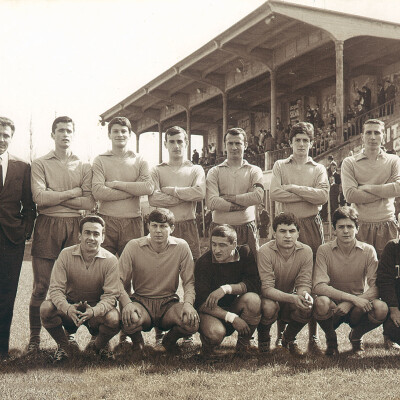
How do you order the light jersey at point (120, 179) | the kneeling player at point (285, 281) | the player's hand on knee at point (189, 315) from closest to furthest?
the player's hand on knee at point (189, 315) → the kneeling player at point (285, 281) → the light jersey at point (120, 179)

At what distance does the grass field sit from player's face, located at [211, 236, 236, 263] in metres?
0.83

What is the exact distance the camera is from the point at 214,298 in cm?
465

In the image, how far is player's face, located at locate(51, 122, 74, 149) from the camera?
512cm

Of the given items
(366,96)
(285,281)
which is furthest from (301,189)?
(366,96)

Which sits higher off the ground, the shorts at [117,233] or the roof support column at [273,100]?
the roof support column at [273,100]

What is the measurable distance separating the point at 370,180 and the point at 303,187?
69 centimetres

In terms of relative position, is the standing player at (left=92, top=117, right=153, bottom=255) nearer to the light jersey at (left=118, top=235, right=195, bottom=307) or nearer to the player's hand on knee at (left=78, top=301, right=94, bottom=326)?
the light jersey at (left=118, top=235, right=195, bottom=307)

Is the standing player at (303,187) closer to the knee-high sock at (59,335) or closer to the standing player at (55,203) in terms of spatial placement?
the standing player at (55,203)

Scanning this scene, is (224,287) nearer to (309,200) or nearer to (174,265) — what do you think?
(174,265)

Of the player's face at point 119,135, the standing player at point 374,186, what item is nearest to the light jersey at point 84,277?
the player's face at point 119,135

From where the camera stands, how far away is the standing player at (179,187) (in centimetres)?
542

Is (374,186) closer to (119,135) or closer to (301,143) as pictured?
(301,143)

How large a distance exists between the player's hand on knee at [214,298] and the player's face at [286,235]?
0.71 m

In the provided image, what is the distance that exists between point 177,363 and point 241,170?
214 cm
